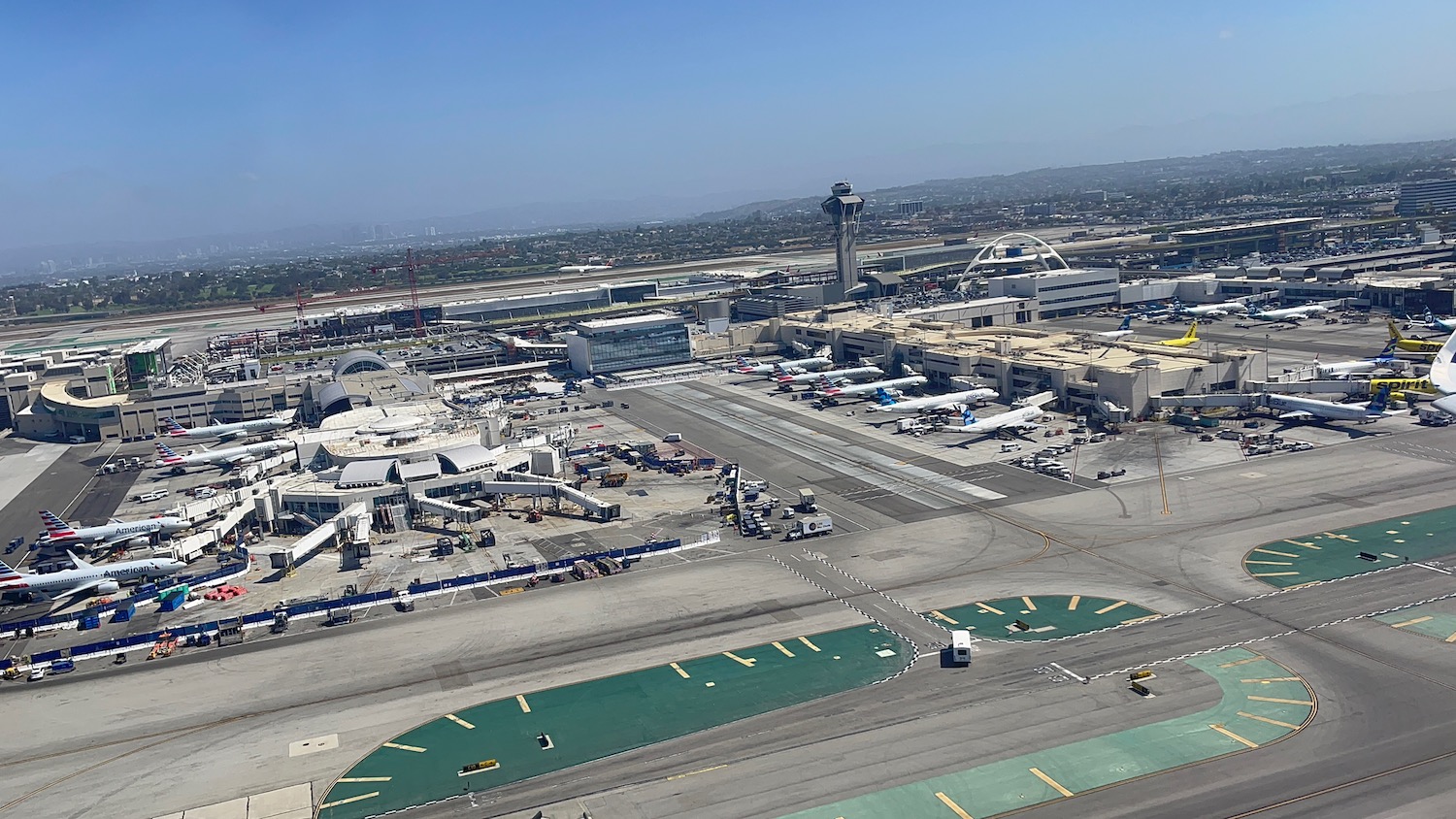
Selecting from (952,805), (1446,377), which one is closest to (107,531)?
(952,805)

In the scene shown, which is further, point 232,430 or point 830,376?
point 830,376

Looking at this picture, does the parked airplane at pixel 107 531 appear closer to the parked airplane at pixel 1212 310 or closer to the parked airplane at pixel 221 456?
the parked airplane at pixel 221 456

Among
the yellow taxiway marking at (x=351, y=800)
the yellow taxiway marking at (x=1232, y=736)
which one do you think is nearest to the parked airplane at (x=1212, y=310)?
the yellow taxiway marking at (x=1232, y=736)

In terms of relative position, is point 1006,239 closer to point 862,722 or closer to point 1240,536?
point 1240,536

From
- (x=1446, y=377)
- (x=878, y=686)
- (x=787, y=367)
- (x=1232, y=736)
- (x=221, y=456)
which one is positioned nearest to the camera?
(x=1232, y=736)

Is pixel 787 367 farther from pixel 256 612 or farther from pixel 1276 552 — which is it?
pixel 256 612

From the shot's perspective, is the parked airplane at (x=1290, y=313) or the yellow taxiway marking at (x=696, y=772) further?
the parked airplane at (x=1290, y=313)

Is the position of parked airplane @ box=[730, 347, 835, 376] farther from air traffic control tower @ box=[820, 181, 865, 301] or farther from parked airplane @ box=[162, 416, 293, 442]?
parked airplane @ box=[162, 416, 293, 442]
